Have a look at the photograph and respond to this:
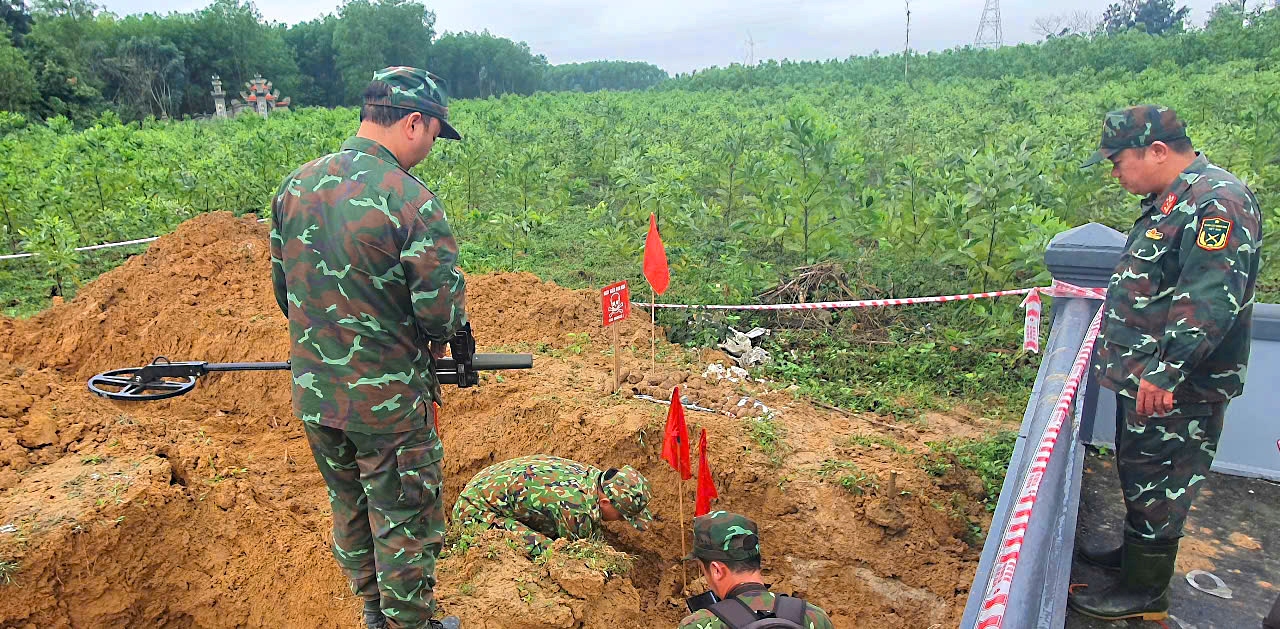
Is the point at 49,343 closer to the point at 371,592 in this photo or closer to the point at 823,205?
the point at 371,592

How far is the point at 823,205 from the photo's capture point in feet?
23.8

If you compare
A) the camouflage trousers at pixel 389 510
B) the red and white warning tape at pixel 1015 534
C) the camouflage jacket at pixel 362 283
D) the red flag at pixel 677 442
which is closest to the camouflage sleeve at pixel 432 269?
the camouflage jacket at pixel 362 283

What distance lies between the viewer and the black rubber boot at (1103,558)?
10.3ft

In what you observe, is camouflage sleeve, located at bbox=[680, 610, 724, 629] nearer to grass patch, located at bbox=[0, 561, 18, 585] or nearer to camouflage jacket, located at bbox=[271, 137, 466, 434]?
camouflage jacket, located at bbox=[271, 137, 466, 434]

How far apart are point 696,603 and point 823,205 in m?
5.43

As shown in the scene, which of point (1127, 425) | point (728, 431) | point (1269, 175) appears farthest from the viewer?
point (1269, 175)

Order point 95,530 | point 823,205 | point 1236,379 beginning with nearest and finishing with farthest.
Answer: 1. point 1236,379
2. point 95,530
3. point 823,205

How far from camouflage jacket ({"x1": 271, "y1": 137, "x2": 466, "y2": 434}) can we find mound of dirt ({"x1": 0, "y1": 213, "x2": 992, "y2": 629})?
3.69ft

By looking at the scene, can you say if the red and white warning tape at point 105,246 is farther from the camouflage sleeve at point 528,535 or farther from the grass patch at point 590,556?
the grass patch at point 590,556

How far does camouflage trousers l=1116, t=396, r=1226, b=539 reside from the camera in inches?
109

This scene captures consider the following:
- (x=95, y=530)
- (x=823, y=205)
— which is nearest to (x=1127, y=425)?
(x=95, y=530)

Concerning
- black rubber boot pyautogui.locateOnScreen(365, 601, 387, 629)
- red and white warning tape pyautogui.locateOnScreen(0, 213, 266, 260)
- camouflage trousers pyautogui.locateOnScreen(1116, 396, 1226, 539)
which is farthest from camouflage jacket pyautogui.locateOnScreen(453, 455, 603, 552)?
red and white warning tape pyautogui.locateOnScreen(0, 213, 266, 260)

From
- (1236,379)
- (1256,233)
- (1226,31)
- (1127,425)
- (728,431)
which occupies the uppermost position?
(1226,31)

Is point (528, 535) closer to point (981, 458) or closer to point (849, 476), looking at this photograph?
point (849, 476)
